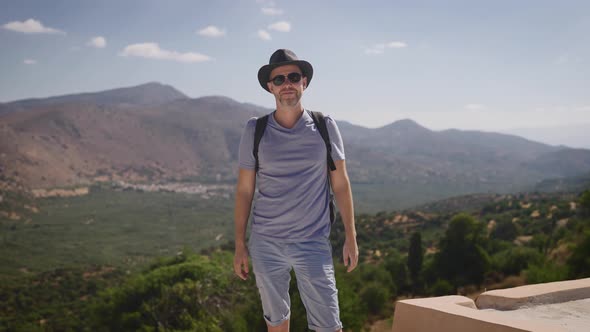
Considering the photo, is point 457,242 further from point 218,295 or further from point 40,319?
point 40,319

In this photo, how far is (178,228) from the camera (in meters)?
85.6

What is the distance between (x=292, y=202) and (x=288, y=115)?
0.62 meters

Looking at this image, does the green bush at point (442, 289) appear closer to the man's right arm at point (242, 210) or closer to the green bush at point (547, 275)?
the green bush at point (547, 275)

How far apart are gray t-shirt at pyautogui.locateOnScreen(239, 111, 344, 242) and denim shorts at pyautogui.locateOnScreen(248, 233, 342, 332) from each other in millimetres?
66

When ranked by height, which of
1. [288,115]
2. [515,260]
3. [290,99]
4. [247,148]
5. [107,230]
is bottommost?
[107,230]

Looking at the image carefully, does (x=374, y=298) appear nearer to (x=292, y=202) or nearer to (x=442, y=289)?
(x=442, y=289)

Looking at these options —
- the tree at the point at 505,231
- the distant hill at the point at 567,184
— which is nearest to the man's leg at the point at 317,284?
the tree at the point at 505,231

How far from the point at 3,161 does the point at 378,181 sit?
353ft

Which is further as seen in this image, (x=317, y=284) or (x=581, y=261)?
(x=581, y=261)

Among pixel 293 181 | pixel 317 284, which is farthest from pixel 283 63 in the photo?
pixel 317 284

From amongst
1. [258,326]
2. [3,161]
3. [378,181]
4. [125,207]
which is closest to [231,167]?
[378,181]

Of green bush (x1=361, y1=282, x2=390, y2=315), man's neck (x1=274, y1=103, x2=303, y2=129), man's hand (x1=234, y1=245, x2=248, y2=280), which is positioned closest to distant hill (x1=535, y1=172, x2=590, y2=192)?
green bush (x1=361, y1=282, x2=390, y2=315)

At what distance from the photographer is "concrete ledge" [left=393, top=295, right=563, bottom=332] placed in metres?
2.31

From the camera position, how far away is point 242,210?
10.0 ft
